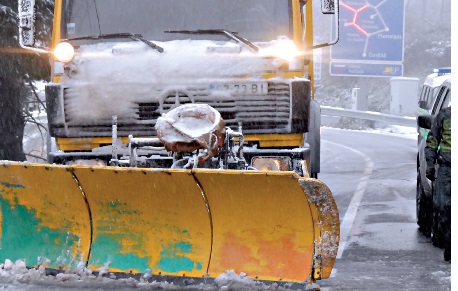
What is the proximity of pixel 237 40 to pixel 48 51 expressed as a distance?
1.91m

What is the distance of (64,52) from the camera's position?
8453 mm

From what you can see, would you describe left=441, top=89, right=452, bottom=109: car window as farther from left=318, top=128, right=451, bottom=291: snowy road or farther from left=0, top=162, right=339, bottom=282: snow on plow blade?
left=0, top=162, right=339, bottom=282: snow on plow blade

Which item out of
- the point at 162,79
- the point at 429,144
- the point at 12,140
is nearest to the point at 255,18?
the point at 162,79

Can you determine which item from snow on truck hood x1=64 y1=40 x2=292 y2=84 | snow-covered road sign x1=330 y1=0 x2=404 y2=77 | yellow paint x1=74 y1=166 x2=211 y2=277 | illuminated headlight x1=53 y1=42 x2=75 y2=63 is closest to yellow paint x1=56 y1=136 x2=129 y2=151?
snow on truck hood x1=64 y1=40 x2=292 y2=84

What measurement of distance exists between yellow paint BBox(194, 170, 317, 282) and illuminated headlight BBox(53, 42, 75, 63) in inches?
103

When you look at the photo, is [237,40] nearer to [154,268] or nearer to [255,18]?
[255,18]

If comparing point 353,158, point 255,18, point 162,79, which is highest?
point 255,18

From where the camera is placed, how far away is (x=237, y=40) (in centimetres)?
841

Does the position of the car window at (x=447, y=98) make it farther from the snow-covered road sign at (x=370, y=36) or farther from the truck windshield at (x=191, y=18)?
the snow-covered road sign at (x=370, y=36)

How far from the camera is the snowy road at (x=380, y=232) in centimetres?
728

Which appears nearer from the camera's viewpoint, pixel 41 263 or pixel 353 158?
pixel 41 263

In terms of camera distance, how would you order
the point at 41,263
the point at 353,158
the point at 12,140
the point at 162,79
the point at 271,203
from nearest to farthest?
the point at 271,203 < the point at 41,263 < the point at 162,79 < the point at 12,140 < the point at 353,158

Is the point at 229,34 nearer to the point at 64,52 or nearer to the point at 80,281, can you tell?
the point at 64,52

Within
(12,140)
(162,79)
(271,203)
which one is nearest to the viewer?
(271,203)
